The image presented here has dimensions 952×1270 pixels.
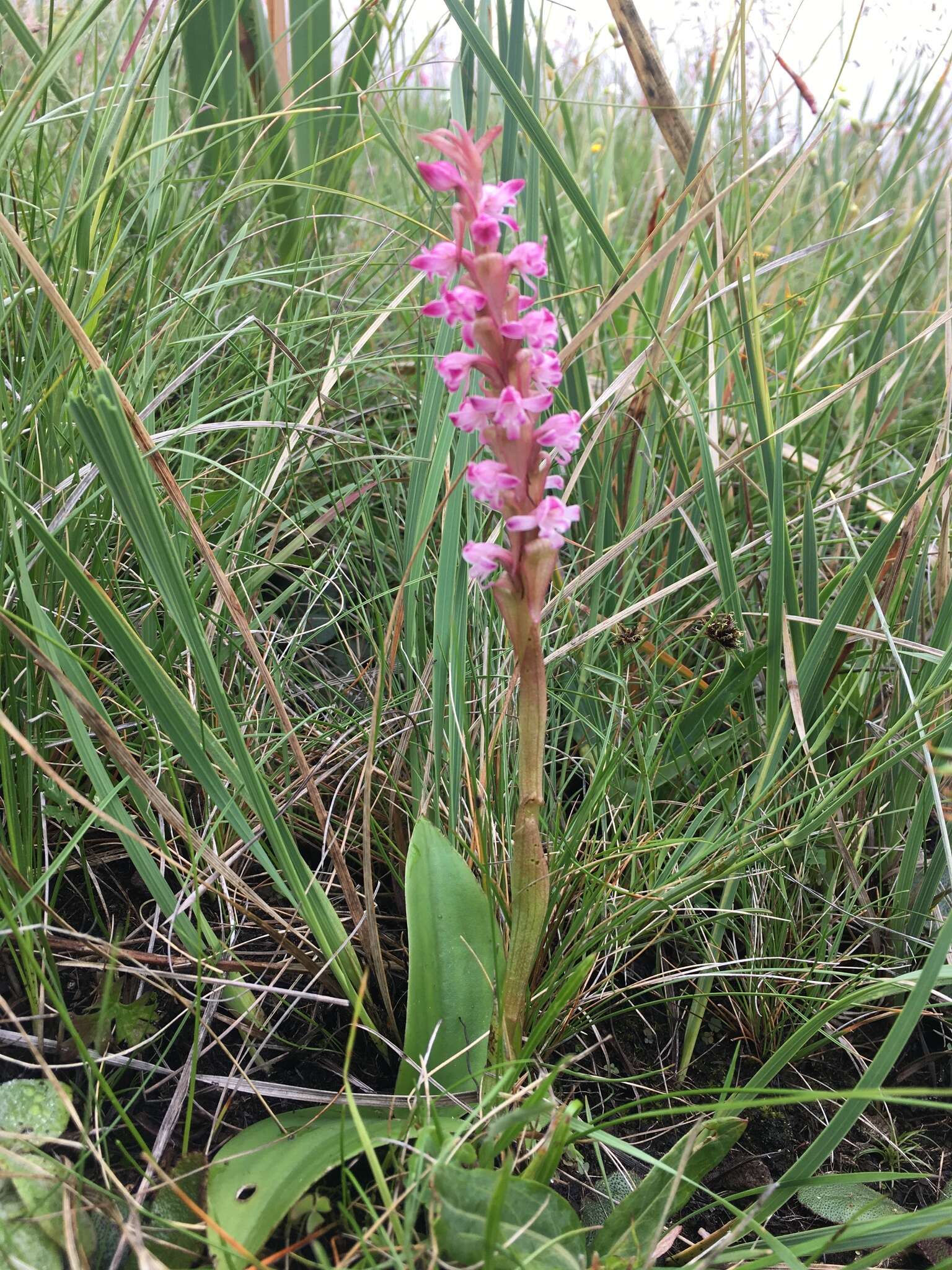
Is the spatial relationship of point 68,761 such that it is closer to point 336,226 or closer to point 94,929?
point 94,929

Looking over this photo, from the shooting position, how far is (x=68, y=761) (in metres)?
1.16

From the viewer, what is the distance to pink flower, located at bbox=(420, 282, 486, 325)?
0.74m

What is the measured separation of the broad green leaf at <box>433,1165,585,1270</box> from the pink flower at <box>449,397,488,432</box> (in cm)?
60

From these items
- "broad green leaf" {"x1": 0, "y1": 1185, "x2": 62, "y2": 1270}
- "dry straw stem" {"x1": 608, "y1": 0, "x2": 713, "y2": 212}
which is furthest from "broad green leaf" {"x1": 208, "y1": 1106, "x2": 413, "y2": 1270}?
"dry straw stem" {"x1": 608, "y1": 0, "x2": 713, "y2": 212}

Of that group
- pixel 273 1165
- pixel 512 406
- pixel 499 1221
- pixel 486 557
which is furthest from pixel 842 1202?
pixel 512 406

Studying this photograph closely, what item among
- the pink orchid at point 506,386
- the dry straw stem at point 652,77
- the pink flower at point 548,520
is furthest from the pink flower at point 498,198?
the dry straw stem at point 652,77

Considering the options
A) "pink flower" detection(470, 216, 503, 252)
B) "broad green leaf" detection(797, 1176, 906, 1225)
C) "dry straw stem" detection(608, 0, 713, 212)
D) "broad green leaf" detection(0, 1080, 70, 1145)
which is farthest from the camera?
"dry straw stem" detection(608, 0, 713, 212)

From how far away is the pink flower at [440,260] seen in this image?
743 millimetres

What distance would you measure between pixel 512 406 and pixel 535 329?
0.23ft

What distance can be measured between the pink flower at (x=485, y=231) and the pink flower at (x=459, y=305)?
37 mm

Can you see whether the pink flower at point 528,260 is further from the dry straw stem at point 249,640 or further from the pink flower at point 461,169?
the dry straw stem at point 249,640

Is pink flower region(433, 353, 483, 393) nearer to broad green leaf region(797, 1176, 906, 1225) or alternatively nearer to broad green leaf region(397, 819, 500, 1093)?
A: broad green leaf region(397, 819, 500, 1093)

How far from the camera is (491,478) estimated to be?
79 cm

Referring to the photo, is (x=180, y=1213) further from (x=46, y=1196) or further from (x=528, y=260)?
(x=528, y=260)
